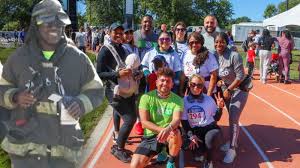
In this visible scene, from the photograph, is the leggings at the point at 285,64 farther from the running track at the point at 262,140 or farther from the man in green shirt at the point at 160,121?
the man in green shirt at the point at 160,121

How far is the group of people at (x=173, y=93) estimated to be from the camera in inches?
219

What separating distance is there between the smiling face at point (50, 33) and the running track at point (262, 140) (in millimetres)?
3512

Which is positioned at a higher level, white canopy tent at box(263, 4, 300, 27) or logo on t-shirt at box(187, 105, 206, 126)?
white canopy tent at box(263, 4, 300, 27)

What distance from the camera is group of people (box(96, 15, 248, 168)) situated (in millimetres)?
5562

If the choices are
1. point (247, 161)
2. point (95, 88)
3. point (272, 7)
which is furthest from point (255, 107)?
point (272, 7)

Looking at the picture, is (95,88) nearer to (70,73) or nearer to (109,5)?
(70,73)

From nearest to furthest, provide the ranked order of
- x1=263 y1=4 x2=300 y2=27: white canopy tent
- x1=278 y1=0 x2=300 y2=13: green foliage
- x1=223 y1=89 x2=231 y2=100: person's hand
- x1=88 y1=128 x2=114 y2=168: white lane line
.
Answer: x1=88 y1=128 x2=114 y2=168: white lane line
x1=223 y1=89 x2=231 y2=100: person's hand
x1=263 y1=4 x2=300 y2=27: white canopy tent
x1=278 y1=0 x2=300 y2=13: green foliage

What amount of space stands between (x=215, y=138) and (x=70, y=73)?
329cm

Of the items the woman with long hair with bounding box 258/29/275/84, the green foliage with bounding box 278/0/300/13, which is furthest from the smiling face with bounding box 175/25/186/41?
the green foliage with bounding box 278/0/300/13

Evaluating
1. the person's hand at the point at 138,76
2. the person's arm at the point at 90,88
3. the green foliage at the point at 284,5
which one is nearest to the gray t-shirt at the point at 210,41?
the person's hand at the point at 138,76

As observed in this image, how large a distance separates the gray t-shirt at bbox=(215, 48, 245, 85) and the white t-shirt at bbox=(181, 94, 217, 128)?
2.45ft

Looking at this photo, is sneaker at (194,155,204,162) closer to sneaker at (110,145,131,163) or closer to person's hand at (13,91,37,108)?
sneaker at (110,145,131,163)

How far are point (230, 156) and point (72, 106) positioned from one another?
4.10 meters

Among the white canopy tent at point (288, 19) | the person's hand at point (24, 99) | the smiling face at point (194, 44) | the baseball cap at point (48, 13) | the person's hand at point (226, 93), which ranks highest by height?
the white canopy tent at point (288, 19)
